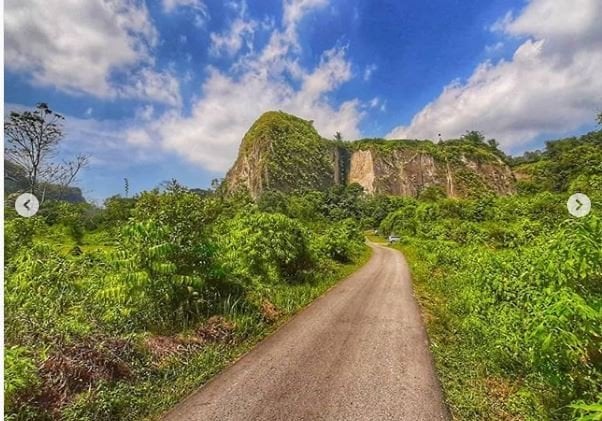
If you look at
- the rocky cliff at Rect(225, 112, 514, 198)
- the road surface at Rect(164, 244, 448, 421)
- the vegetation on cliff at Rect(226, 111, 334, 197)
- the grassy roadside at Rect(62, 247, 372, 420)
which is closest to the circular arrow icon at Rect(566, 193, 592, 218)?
the road surface at Rect(164, 244, 448, 421)

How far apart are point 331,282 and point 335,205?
75.2 meters

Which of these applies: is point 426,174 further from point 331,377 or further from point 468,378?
point 331,377

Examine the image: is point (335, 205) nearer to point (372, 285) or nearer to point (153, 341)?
point (372, 285)

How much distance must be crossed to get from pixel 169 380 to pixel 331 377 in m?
2.72

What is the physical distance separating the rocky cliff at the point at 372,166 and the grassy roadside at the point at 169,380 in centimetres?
11262

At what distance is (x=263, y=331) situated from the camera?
29.3 ft

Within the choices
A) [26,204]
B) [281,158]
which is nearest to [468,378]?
[26,204]

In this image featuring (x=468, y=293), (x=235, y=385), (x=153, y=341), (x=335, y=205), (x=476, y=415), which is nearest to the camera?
(x=476, y=415)

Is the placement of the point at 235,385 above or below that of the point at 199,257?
below

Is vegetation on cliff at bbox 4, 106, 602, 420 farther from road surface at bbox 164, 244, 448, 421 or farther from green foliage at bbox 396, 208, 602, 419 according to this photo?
road surface at bbox 164, 244, 448, 421

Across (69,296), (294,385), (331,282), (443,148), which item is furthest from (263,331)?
(443,148)

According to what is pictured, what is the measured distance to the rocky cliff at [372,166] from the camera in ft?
415

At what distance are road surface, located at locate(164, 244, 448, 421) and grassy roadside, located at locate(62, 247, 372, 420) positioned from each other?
23 centimetres

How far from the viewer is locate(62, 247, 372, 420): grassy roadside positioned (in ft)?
16.1
